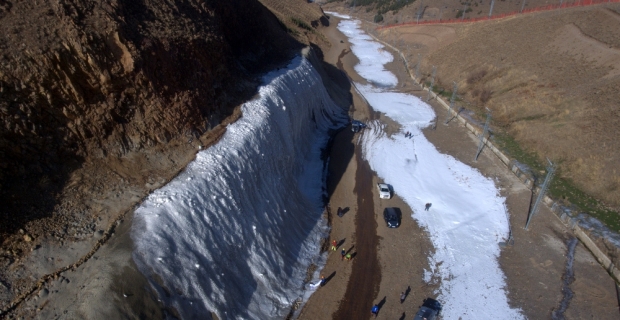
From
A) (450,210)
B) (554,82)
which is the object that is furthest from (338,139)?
(554,82)

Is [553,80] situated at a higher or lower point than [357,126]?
lower

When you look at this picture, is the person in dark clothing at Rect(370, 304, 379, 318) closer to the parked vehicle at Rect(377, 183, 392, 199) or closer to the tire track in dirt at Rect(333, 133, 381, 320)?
the tire track in dirt at Rect(333, 133, 381, 320)

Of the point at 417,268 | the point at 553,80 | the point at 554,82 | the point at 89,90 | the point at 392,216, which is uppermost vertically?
the point at 89,90

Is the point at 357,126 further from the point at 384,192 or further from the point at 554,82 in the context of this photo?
the point at 554,82

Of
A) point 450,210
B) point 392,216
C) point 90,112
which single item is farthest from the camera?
point 450,210

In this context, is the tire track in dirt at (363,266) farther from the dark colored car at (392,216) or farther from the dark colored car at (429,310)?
the dark colored car at (429,310)

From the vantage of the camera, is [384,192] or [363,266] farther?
[384,192]

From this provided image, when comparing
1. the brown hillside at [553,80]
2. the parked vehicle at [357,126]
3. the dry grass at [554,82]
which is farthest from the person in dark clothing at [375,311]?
the parked vehicle at [357,126]
